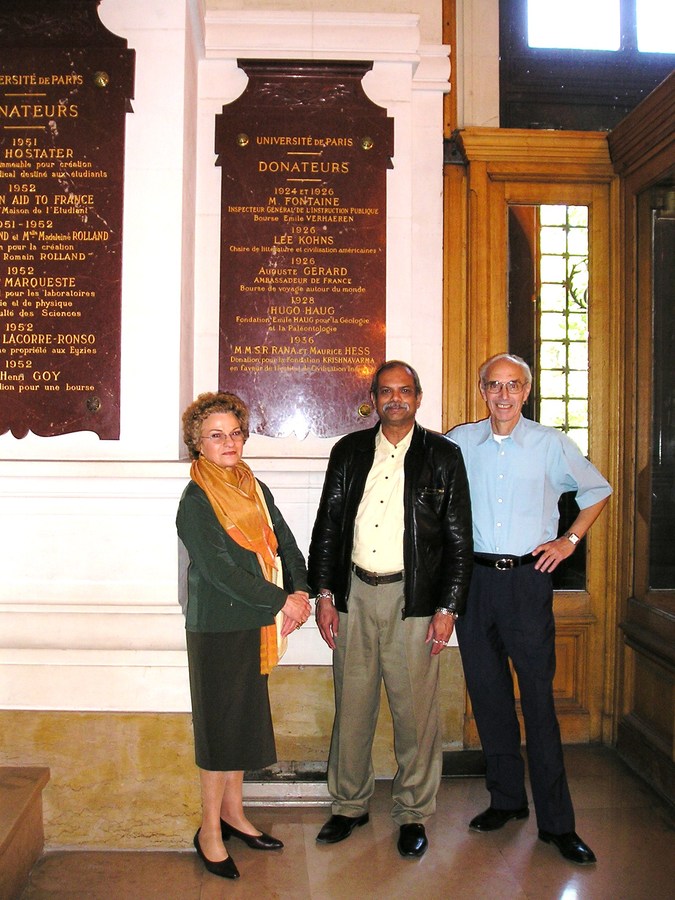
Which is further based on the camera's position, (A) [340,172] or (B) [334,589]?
(A) [340,172]

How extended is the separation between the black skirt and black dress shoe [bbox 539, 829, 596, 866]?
1106 millimetres

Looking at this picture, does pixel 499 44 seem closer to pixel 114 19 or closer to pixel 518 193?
pixel 518 193

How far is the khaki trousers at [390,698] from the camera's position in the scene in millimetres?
2826

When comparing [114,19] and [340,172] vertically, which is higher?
[114,19]

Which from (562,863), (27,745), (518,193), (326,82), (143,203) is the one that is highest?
(326,82)

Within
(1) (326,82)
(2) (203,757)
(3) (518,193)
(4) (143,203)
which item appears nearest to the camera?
(2) (203,757)

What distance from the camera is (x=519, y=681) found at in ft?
9.52

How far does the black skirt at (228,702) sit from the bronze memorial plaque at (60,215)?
1038 mm

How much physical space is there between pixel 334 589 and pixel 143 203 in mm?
1731

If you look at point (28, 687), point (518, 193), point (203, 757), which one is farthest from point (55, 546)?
point (518, 193)

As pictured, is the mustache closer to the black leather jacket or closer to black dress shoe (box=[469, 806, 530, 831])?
the black leather jacket

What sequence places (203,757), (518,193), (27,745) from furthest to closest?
(518,193)
(27,745)
(203,757)

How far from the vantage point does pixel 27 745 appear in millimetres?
2814

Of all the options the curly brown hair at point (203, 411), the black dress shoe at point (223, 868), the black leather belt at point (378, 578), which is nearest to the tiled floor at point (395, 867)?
the black dress shoe at point (223, 868)
